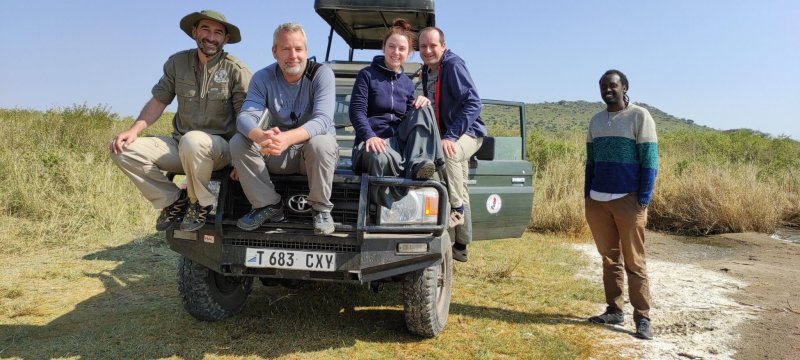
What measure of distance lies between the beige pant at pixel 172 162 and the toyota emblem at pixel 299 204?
469mm

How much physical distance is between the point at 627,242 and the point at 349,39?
464cm

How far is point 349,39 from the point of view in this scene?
7.51 meters

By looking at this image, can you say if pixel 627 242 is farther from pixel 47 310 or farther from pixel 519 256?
pixel 47 310

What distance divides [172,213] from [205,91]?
85 centimetres

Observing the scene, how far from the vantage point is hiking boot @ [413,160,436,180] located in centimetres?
348

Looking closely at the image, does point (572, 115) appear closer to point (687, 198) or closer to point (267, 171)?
point (687, 198)

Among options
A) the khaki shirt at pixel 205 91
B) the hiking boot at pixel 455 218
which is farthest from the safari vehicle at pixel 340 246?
the khaki shirt at pixel 205 91

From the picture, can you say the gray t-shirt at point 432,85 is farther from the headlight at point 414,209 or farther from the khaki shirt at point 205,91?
the khaki shirt at point 205,91

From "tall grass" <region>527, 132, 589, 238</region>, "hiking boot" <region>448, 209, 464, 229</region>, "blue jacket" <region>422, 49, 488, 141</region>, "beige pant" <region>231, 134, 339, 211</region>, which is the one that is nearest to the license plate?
"beige pant" <region>231, 134, 339, 211</region>

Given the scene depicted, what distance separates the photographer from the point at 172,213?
3.69 m

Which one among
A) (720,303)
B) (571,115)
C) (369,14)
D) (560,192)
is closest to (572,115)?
(571,115)

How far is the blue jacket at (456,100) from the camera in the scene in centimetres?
414

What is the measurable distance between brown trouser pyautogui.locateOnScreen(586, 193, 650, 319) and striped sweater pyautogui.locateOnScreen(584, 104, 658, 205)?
0.12m

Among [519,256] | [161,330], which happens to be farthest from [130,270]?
[519,256]
